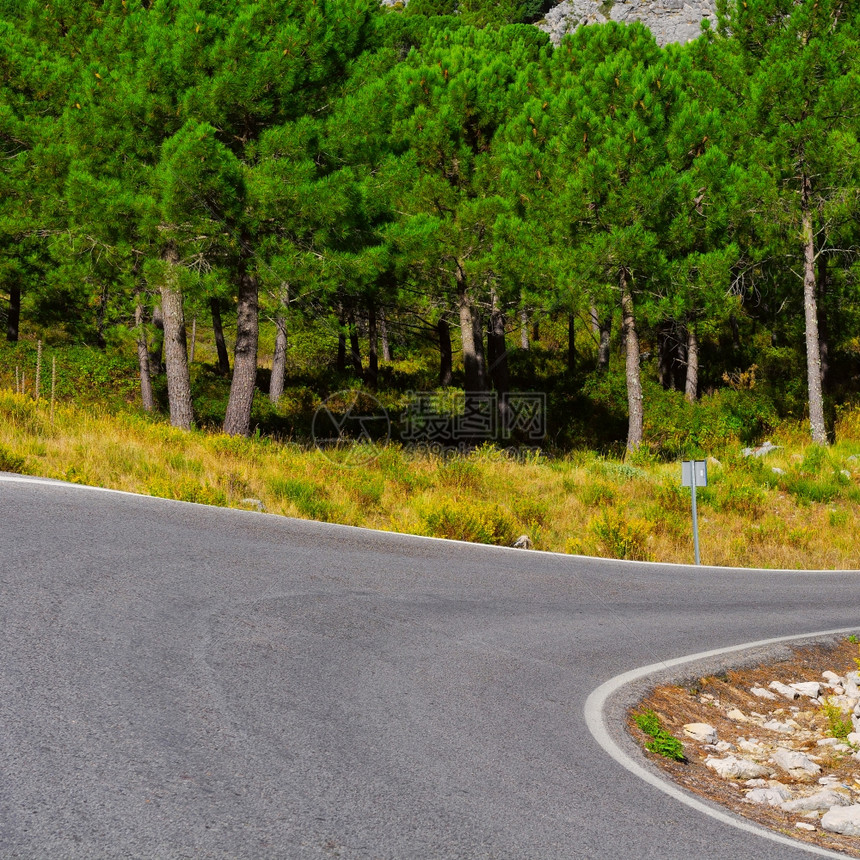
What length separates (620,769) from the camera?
432 centimetres

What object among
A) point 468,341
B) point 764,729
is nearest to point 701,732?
point 764,729

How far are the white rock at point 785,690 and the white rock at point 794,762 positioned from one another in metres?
1.59

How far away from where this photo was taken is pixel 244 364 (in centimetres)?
1599

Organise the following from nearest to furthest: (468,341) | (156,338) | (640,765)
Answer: (640,765), (156,338), (468,341)

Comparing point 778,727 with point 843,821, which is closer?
point 843,821

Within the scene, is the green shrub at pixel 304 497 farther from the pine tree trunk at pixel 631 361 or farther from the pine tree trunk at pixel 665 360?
the pine tree trunk at pixel 665 360

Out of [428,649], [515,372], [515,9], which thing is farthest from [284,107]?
[515,9]

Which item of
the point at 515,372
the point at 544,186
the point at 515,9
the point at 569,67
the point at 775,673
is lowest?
the point at 775,673

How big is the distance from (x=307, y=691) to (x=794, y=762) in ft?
10.4

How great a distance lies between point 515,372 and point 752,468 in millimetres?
Result: 13420

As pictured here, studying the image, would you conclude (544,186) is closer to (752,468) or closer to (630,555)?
(752,468)

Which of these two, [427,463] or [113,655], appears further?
[427,463]

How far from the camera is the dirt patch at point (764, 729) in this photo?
4145mm

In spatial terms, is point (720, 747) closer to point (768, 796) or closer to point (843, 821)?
point (768, 796)
